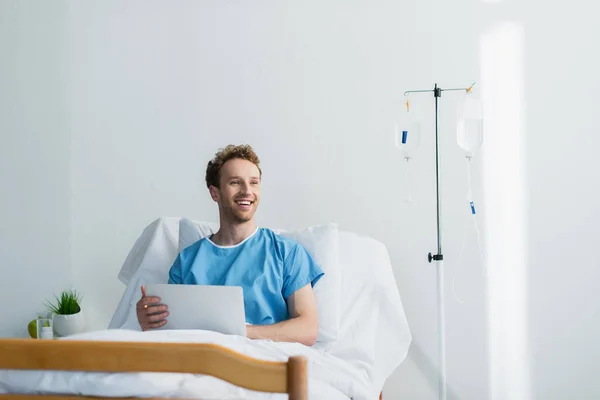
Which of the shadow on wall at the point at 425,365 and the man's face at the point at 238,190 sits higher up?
the man's face at the point at 238,190

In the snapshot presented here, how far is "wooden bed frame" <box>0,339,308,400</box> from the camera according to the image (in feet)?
4.17

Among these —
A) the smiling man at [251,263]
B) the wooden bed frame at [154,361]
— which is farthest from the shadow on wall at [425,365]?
the wooden bed frame at [154,361]

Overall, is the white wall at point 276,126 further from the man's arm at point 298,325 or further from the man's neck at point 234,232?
the man's arm at point 298,325

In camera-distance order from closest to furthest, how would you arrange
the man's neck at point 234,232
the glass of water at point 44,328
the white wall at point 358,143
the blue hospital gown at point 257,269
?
1. the blue hospital gown at point 257,269
2. the man's neck at point 234,232
3. the glass of water at point 44,328
4. the white wall at point 358,143

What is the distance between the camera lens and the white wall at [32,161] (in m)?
2.90

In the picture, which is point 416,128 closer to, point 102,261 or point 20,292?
point 102,261

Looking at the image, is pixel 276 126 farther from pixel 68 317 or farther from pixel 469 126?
pixel 68 317

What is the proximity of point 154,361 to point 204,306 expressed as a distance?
1.80ft

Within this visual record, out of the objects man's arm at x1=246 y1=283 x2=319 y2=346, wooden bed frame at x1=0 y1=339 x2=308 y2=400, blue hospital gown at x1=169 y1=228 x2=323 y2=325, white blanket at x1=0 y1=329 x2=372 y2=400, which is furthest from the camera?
blue hospital gown at x1=169 y1=228 x2=323 y2=325

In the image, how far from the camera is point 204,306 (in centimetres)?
192

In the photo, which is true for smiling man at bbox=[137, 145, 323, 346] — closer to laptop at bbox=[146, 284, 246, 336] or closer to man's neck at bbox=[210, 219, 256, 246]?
man's neck at bbox=[210, 219, 256, 246]

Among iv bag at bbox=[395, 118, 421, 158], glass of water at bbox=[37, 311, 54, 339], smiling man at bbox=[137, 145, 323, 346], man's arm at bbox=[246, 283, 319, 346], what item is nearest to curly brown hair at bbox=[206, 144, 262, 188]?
smiling man at bbox=[137, 145, 323, 346]

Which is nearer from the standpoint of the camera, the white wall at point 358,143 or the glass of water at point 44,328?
the glass of water at point 44,328

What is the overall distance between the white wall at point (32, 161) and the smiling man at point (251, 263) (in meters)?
0.93
